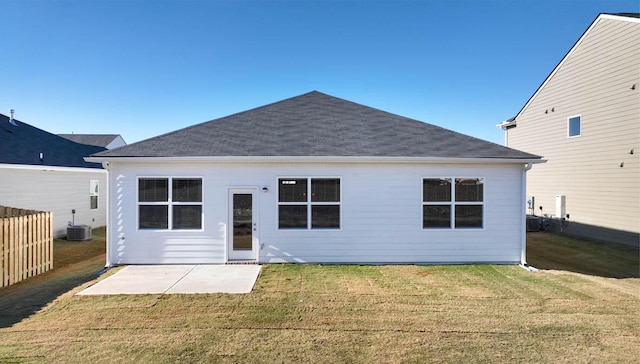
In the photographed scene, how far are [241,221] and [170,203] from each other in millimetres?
2088

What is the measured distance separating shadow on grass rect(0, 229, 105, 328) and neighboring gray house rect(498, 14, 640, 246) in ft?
61.9

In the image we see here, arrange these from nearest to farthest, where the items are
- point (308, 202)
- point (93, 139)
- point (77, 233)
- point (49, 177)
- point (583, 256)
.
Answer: point (308, 202) < point (583, 256) < point (77, 233) < point (49, 177) < point (93, 139)

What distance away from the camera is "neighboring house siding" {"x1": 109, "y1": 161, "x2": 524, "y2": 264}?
8.16m

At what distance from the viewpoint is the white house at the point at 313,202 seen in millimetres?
8125

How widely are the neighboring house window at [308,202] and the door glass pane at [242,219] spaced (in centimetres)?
87

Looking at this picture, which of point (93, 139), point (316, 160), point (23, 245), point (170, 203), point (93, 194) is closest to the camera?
point (23, 245)

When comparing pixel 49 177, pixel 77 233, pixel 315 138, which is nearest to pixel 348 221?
pixel 315 138

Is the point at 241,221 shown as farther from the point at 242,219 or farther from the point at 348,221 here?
the point at 348,221

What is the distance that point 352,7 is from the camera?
14039 mm

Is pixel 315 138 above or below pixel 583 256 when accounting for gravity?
above

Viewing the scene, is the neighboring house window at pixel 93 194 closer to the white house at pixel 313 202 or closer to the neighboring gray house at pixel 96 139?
the white house at pixel 313 202

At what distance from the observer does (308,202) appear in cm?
836

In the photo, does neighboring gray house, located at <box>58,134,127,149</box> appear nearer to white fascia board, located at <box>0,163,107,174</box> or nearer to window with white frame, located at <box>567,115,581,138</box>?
white fascia board, located at <box>0,163,107,174</box>

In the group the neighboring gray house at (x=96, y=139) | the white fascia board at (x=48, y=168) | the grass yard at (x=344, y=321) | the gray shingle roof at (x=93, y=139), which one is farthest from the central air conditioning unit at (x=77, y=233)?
the gray shingle roof at (x=93, y=139)
